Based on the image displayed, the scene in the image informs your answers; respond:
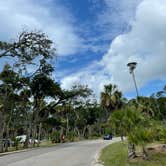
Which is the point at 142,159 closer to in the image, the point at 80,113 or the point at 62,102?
the point at 62,102

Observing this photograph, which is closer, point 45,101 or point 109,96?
point 45,101

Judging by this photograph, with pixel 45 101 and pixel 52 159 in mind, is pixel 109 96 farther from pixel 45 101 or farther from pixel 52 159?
pixel 52 159

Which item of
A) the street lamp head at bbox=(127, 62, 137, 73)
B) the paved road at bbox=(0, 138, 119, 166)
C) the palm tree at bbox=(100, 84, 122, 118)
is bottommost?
the paved road at bbox=(0, 138, 119, 166)

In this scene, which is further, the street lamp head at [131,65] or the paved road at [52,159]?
the street lamp head at [131,65]

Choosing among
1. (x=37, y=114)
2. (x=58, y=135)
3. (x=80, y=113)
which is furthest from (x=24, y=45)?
(x=80, y=113)

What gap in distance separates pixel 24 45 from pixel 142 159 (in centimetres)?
1897

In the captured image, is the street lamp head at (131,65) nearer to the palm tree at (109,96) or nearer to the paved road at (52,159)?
the paved road at (52,159)

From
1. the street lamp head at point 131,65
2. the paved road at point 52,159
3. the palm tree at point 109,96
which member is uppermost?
the palm tree at point 109,96

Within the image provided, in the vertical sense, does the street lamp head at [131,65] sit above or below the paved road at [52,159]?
above

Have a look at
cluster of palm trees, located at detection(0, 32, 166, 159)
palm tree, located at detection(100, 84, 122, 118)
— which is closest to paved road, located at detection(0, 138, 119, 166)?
cluster of palm trees, located at detection(0, 32, 166, 159)

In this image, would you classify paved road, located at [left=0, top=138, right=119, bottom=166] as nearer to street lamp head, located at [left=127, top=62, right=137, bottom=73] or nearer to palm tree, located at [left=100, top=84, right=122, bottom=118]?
street lamp head, located at [left=127, top=62, right=137, bottom=73]

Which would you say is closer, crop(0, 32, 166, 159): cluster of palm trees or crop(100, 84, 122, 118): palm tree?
crop(0, 32, 166, 159): cluster of palm trees

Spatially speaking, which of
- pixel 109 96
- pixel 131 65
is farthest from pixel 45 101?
pixel 131 65

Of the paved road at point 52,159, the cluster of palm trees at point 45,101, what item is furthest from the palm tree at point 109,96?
the paved road at point 52,159
